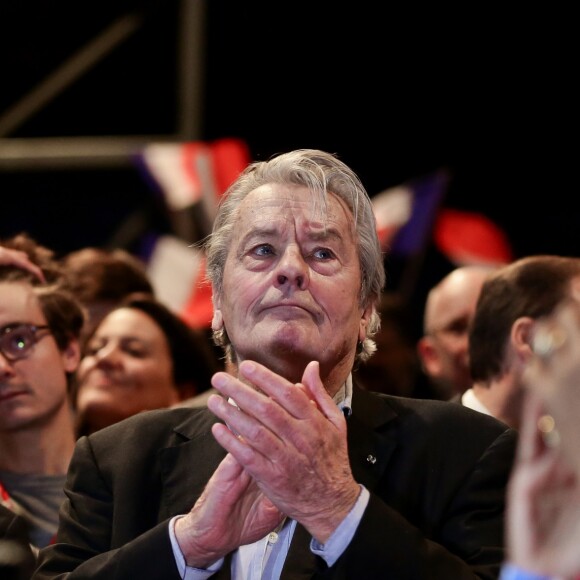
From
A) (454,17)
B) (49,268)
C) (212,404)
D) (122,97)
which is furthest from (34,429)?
(454,17)

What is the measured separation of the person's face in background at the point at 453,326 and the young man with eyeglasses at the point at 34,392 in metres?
1.64

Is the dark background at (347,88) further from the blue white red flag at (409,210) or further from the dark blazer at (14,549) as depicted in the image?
the dark blazer at (14,549)

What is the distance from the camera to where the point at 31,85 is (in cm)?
609

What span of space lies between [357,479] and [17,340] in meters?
1.14

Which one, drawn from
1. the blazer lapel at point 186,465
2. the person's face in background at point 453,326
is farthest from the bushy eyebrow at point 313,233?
the person's face in background at point 453,326

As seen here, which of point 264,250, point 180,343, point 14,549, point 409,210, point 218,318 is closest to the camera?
point 14,549

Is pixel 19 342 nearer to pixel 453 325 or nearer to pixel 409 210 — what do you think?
pixel 453 325

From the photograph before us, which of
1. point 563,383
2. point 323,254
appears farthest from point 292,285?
point 563,383

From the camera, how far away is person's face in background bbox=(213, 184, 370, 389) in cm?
235

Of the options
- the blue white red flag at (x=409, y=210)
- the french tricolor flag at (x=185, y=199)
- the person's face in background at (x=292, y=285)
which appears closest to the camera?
the person's face in background at (x=292, y=285)

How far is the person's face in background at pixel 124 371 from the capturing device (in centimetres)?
379

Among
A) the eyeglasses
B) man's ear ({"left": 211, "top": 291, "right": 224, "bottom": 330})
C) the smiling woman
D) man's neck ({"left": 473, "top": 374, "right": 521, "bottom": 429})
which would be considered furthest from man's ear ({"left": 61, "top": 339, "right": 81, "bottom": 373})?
man's neck ({"left": 473, "top": 374, "right": 521, "bottom": 429})

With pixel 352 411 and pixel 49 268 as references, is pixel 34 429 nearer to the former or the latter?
pixel 49 268

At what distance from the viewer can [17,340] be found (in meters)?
3.07
